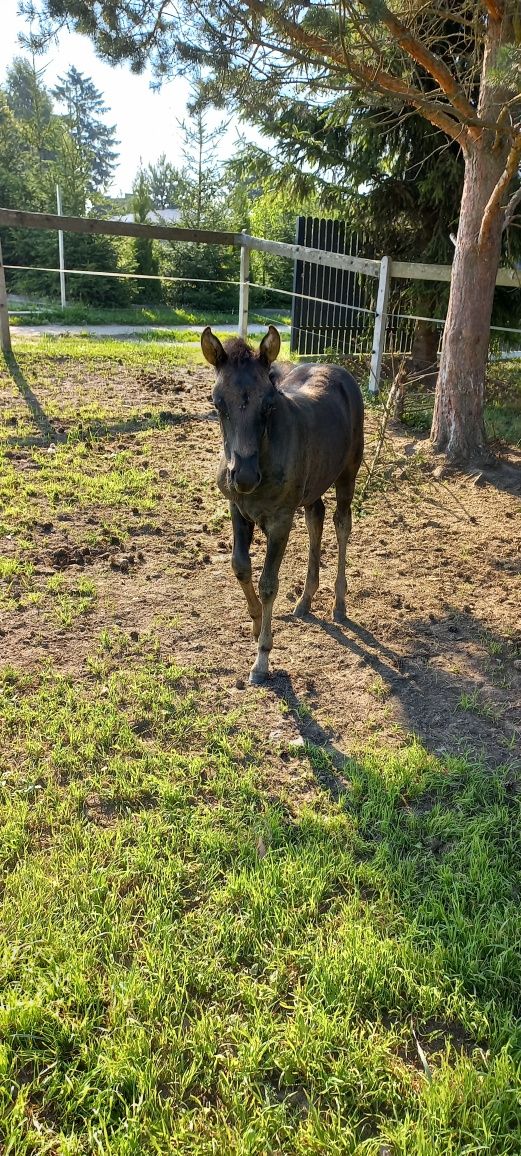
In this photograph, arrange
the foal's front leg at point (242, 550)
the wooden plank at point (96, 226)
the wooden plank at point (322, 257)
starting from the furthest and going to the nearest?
the wooden plank at point (96, 226) → the wooden plank at point (322, 257) → the foal's front leg at point (242, 550)

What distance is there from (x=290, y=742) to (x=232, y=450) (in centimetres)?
146

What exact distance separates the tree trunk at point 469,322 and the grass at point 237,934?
455 centimetres

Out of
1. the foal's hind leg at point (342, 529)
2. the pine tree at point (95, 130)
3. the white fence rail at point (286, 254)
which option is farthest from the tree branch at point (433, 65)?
the pine tree at point (95, 130)

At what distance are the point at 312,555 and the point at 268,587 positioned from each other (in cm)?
87

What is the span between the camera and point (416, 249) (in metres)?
11.9

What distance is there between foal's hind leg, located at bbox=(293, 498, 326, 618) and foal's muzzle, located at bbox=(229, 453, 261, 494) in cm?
148

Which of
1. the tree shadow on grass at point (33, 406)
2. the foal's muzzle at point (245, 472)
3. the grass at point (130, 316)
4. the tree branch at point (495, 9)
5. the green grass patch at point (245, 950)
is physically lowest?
the green grass patch at point (245, 950)

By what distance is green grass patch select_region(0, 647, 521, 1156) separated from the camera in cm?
199

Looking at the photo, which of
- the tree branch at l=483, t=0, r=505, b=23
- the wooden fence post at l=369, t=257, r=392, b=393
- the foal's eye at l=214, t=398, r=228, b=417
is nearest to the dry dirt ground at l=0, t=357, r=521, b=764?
the foal's eye at l=214, t=398, r=228, b=417

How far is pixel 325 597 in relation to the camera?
523 centimetres

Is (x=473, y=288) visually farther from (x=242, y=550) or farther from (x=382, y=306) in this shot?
(x=242, y=550)

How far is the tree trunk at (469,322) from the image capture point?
723 centimetres

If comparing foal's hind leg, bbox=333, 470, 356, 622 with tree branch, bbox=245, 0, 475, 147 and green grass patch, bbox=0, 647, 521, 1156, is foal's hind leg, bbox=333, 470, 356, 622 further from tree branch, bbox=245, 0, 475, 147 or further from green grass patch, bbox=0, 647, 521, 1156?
tree branch, bbox=245, 0, 475, 147

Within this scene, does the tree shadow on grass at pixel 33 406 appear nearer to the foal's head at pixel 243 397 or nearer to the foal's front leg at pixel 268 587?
the foal's front leg at pixel 268 587
